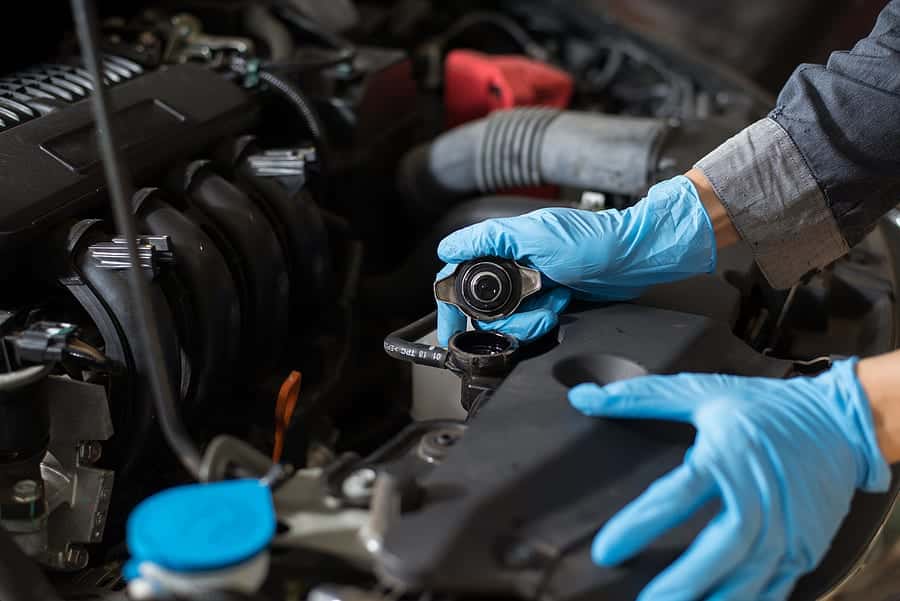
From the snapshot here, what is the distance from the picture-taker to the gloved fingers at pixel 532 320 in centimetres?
94

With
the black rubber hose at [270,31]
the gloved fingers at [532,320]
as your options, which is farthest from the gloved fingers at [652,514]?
the black rubber hose at [270,31]

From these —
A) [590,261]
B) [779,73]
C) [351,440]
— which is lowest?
[351,440]

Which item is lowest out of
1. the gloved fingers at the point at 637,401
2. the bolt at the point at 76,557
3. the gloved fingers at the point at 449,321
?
the bolt at the point at 76,557

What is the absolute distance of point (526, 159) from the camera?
141cm

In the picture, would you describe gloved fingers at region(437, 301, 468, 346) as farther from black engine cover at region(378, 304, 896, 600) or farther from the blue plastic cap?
the blue plastic cap

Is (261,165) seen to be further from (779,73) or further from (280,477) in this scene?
(779,73)

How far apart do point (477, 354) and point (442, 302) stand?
4.6 inches

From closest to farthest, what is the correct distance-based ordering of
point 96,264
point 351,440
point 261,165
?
point 96,264 → point 261,165 → point 351,440

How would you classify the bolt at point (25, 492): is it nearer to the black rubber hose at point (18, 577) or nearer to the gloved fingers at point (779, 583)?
the black rubber hose at point (18, 577)

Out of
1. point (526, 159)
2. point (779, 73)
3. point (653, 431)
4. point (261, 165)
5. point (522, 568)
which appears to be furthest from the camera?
point (779, 73)

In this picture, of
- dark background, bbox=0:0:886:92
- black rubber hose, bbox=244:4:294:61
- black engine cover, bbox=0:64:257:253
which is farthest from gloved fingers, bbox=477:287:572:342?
dark background, bbox=0:0:886:92

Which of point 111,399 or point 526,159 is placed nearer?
point 111,399

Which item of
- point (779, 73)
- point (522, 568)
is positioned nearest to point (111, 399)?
point (522, 568)

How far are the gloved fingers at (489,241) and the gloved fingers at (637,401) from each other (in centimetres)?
25
